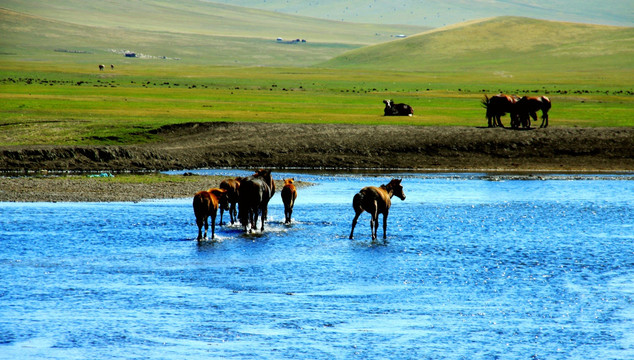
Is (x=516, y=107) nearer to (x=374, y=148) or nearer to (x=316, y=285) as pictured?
(x=374, y=148)

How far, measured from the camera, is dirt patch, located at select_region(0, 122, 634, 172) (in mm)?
42906

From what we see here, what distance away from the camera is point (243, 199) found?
24141 mm

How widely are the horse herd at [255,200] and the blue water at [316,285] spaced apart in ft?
1.78

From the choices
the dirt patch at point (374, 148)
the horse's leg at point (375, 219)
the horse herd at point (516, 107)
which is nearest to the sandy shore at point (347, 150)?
the dirt patch at point (374, 148)

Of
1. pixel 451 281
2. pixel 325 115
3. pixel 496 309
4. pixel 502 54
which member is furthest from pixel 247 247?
pixel 502 54

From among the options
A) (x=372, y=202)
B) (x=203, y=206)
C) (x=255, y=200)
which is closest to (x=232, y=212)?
(x=255, y=200)

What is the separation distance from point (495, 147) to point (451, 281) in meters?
28.4

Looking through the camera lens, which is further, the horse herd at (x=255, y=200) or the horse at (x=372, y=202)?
the horse at (x=372, y=202)

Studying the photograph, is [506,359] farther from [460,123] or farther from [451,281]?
[460,123]

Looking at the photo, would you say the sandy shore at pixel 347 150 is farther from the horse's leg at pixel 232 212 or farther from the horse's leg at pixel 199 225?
the horse's leg at pixel 199 225

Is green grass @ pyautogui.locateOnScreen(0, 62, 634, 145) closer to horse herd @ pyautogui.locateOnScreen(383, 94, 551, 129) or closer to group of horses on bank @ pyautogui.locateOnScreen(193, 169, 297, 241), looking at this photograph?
horse herd @ pyautogui.locateOnScreen(383, 94, 551, 129)

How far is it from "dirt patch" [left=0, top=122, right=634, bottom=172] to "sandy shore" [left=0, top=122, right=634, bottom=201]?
47 millimetres

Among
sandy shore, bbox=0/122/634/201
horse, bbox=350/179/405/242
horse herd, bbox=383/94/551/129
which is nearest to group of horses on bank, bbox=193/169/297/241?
horse, bbox=350/179/405/242

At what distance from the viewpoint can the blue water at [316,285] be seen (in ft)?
46.6
